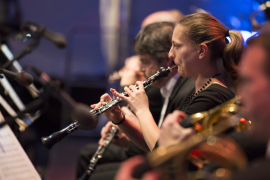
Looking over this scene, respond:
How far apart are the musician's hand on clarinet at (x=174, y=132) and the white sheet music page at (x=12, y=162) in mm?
680

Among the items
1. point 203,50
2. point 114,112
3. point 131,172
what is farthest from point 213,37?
point 131,172

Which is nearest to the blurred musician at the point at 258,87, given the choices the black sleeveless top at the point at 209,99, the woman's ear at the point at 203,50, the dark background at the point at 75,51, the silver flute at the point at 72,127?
the black sleeveless top at the point at 209,99

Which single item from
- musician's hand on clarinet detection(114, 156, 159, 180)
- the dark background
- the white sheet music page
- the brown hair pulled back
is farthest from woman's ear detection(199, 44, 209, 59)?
the dark background

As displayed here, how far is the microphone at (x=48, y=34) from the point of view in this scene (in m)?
1.32

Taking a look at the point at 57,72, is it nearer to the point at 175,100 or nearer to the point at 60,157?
the point at 60,157

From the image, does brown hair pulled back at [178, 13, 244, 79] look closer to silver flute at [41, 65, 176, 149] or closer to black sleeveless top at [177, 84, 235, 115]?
black sleeveless top at [177, 84, 235, 115]

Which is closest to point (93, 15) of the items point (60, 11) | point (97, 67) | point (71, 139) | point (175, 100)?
point (60, 11)

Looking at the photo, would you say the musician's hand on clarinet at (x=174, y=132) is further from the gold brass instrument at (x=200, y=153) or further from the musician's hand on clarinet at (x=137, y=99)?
the musician's hand on clarinet at (x=137, y=99)

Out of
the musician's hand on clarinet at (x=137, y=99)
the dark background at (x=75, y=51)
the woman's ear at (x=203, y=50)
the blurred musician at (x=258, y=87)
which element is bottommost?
the dark background at (x=75, y=51)

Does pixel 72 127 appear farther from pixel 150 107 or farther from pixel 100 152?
pixel 150 107

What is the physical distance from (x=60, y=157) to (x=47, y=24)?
7.12 feet

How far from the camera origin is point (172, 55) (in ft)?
4.96

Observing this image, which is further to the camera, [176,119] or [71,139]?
[71,139]

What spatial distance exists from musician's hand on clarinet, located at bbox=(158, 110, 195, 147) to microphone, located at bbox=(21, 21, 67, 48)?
684 mm
